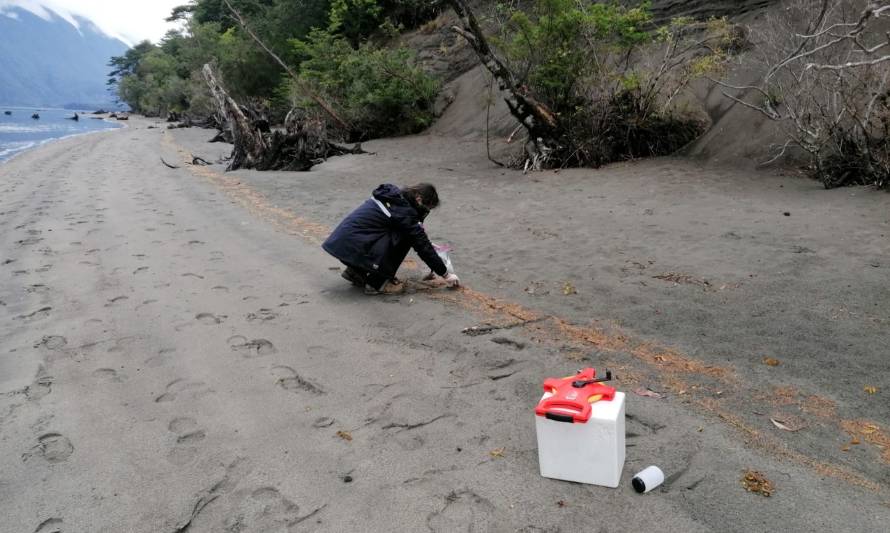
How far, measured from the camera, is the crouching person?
17.2 feet

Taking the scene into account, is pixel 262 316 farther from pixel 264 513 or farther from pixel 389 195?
pixel 264 513

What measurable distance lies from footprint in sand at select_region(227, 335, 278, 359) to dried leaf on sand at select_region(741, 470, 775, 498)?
3002mm

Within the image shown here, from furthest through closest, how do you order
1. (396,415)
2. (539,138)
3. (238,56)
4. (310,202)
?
(238,56), (539,138), (310,202), (396,415)

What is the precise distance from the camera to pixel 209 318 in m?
5.01

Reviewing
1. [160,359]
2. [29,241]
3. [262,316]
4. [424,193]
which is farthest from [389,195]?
[29,241]

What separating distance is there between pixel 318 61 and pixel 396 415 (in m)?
21.7

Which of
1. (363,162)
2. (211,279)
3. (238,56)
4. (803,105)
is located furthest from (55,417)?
(238,56)

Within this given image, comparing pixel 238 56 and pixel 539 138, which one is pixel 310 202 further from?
pixel 238 56

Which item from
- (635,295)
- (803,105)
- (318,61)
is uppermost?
(318,61)

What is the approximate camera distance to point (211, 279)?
6.12m

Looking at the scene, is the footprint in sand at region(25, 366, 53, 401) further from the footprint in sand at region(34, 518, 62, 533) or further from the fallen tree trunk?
the fallen tree trunk

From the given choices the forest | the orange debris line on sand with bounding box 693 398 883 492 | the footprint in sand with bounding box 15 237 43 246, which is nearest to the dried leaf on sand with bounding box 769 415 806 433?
the orange debris line on sand with bounding box 693 398 883 492

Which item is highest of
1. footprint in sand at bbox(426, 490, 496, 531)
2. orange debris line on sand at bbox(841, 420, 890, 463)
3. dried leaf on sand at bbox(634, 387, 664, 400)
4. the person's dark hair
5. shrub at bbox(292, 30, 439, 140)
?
shrub at bbox(292, 30, 439, 140)

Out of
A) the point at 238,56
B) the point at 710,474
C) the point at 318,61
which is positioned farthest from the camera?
the point at 238,56
